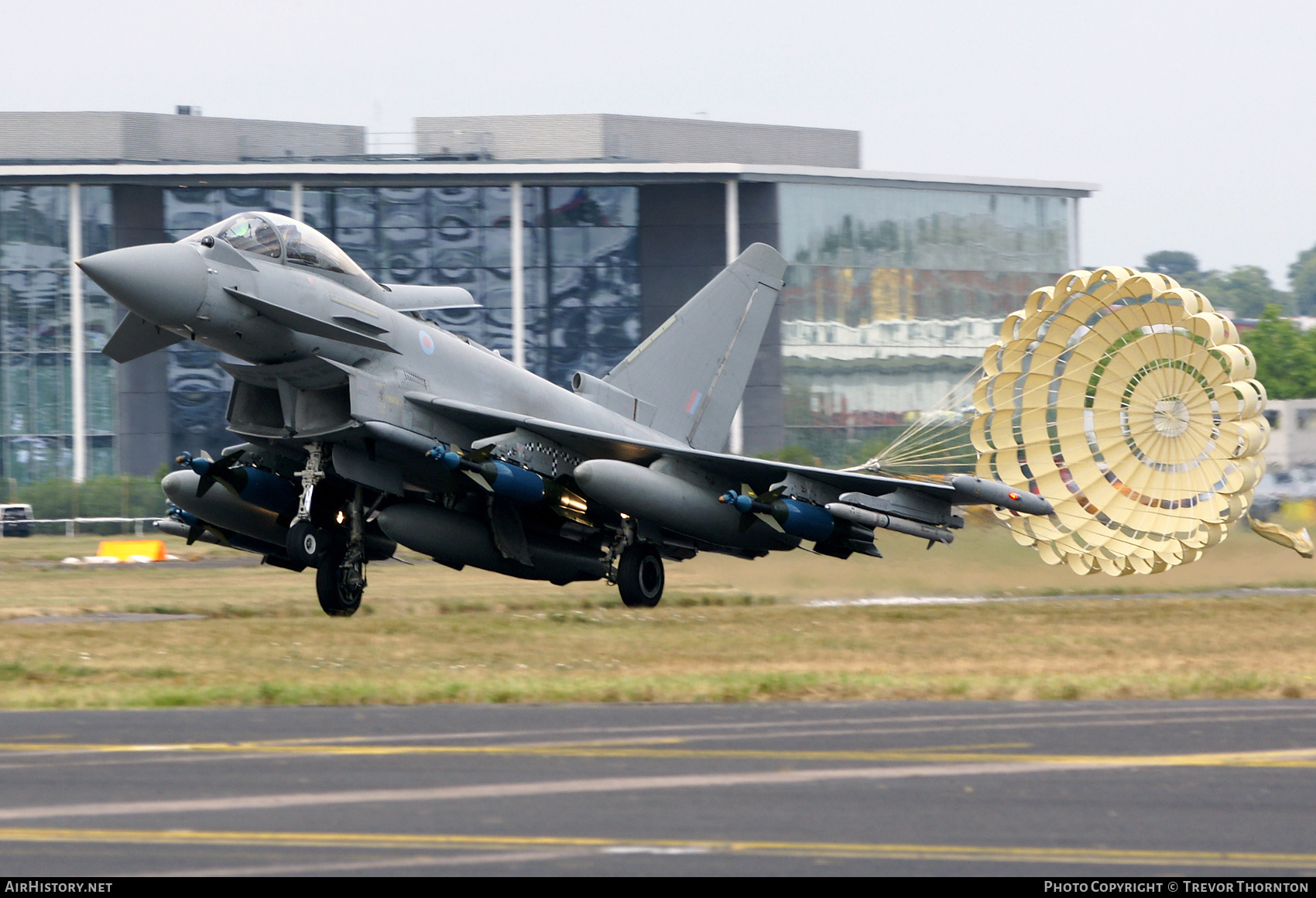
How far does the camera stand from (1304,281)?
572 ft

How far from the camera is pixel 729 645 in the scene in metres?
14.2

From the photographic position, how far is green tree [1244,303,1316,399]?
207ft

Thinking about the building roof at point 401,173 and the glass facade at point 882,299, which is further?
the glass facade at point 882,299

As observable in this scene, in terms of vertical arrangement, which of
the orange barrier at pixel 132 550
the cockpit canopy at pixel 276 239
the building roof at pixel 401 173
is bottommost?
the orange barrier at pixel 132 550

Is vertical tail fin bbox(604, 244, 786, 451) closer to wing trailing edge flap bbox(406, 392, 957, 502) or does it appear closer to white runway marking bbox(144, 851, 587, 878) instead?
wing trailing edge flap bbox(406, 392, 957, 502)

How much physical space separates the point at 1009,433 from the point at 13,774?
52.7ft

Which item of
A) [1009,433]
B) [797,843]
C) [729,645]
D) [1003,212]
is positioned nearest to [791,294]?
[1003,212]

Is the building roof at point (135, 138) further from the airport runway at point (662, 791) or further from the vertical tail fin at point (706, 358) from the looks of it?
the airport runway at point (662, 791)

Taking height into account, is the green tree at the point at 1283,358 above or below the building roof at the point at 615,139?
below

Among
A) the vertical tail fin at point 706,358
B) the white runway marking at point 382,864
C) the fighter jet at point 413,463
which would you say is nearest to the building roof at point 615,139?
the vertical tail fin at point 706,358

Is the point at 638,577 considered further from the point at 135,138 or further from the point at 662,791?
the point at 135,138

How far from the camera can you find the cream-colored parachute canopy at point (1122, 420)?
1925 centimetres

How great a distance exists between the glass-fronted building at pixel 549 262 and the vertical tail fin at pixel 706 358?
88.3 feet

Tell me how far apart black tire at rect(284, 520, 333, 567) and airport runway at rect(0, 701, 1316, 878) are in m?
6.58
